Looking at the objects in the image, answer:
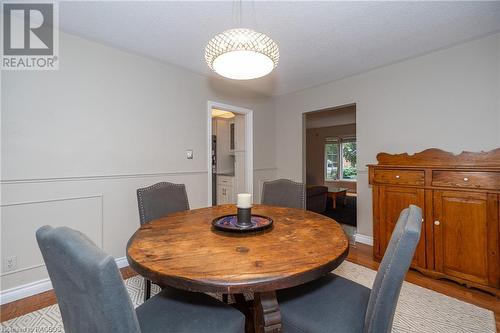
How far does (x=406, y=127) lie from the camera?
282cm

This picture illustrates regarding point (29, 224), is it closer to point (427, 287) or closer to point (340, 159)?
point (427, 287)

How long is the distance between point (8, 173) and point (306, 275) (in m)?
2.42

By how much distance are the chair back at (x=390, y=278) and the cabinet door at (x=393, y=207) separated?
1.83 m

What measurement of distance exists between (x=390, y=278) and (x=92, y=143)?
8.68 feet

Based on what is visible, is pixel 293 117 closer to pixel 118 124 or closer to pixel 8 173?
pixel 118 124

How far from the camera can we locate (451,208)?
214cm

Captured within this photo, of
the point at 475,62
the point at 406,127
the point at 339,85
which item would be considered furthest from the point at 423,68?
the point at 339,85

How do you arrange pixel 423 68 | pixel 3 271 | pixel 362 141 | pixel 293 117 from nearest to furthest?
pixel 3 271, pixel 423 68, pixel 362 141, pixel 293 117

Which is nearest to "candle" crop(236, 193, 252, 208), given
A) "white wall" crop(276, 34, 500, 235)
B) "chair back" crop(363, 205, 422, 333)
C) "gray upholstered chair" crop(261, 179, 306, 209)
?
"chair back" crop(363, 205, 422, 333)

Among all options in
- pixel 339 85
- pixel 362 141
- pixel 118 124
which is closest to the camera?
pixel 118 124

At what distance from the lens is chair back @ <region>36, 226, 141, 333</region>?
0.63 metres

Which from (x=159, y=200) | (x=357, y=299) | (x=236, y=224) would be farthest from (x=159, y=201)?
(x=357, y=299)

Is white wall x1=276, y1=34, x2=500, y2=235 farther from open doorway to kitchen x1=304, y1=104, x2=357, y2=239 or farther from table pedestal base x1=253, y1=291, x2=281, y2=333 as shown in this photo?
open doorway to kitchen x1=304, y1=104, x2=357, y2=239

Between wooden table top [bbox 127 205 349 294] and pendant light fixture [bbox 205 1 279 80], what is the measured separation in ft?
3.59
